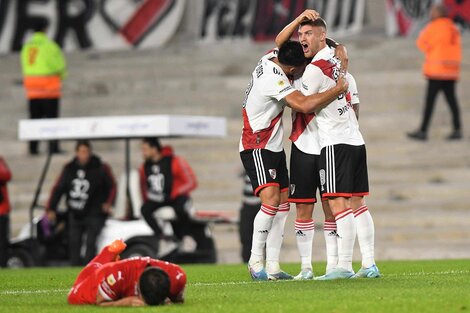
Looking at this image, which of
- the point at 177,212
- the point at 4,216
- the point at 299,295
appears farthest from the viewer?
the point at 177,212

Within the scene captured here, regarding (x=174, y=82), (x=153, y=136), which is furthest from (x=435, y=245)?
(x=174, y=82)

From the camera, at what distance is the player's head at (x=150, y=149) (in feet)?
70.6

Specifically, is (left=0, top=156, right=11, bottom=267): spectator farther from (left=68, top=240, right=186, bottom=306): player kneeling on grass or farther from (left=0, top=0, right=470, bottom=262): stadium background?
(left=68, top=240, right=186, bottom=306): player kneeling on grass

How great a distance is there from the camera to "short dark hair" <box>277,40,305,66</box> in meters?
13.4

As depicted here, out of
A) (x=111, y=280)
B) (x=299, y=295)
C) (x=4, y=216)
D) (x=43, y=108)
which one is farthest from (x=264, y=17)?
(x=111, y=280)

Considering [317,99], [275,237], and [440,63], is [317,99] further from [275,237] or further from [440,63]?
[440,63]

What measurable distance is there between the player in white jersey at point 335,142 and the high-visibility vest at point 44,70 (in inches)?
555

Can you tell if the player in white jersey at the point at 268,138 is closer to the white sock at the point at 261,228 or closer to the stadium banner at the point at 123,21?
the white sock at the point at 261,228

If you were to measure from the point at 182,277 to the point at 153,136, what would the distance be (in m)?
11.6

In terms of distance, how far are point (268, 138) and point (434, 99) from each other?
11680mm

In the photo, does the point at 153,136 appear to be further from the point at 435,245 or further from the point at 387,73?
the point at 387,73

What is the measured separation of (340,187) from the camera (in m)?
13.2

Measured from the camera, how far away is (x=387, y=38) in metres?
31.2

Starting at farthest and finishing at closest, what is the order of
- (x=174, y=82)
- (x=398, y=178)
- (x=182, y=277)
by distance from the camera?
1. (x=174, y=82)
2. (x=398, y=178)
3. (x=182, y=277)
